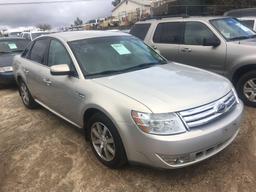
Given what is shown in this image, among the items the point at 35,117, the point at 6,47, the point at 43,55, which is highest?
the point at 43,55

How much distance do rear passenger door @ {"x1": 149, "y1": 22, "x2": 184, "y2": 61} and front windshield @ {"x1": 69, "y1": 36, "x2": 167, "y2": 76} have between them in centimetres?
198

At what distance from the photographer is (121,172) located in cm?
365

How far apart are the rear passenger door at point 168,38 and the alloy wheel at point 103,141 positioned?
3444mm

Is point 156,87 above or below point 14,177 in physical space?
above

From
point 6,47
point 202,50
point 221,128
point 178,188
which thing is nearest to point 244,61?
point 202,50

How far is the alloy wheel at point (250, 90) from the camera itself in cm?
545

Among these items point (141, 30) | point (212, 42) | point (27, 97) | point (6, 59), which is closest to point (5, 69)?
point (6, 59)

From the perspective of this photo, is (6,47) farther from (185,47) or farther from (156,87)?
(156,87)

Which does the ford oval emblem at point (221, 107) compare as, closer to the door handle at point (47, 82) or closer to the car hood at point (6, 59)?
the door handle at point (47, 82)

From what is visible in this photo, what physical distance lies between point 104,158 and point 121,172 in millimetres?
289

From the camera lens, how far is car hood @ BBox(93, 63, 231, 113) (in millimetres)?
3172

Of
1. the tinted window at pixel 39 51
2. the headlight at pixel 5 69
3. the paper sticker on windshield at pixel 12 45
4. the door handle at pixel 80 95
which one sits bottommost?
the headlight at pixel 5 69

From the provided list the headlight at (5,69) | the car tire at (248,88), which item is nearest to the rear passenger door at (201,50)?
the car tire at (248,88)

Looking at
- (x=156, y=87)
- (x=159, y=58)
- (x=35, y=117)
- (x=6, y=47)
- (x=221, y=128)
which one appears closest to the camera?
(x=221, y=128)
